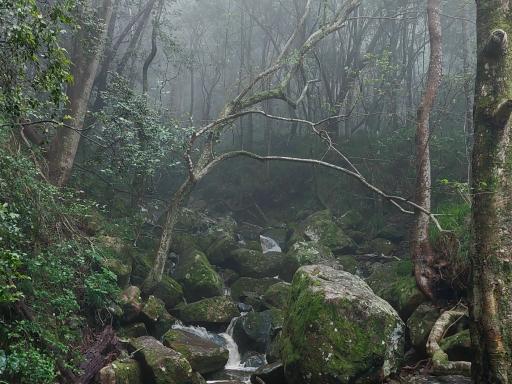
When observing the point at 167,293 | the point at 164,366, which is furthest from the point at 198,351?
the point at 167,293

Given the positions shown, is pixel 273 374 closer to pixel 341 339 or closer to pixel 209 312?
pixel 341 339

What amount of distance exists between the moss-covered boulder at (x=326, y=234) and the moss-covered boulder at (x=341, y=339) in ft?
27.8

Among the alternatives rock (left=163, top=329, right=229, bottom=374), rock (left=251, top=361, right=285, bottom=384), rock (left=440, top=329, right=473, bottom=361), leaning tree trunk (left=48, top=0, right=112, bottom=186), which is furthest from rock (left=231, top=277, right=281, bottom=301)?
rock (left=440, top=329, right=473, bottom=361)

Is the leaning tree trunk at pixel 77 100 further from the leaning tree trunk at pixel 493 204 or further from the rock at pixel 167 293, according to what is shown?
the leaning tree trunk at pixel 493 204

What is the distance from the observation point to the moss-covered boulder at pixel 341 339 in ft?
20.6

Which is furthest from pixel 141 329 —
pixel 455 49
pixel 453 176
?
pixel 455 49

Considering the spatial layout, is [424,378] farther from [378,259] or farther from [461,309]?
[378,259]

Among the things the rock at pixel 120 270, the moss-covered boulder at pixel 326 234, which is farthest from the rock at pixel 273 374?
the moss-covered boulder at pixel 326 234

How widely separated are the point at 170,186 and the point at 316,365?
54.8 feet

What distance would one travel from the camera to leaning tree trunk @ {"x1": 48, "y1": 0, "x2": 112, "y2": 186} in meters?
11.0

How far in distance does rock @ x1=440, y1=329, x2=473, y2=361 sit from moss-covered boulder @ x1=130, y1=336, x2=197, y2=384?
4326 millimetres

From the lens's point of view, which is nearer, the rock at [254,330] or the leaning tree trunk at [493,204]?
the leaning tree trunk at [493,204]

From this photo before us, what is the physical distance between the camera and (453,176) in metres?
15.4

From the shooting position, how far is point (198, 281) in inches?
461
